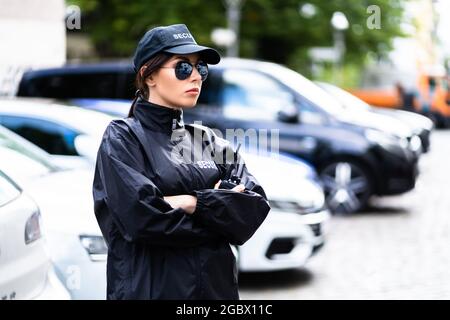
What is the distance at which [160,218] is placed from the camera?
263 cm

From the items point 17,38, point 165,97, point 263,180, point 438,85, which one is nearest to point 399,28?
point 438,85

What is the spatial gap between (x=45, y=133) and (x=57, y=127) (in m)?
0.12

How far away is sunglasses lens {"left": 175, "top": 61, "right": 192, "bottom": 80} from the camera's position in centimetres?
282

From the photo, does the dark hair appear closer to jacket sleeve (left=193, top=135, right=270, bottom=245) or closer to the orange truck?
jacket sleeve (left=193, top=135, right=270, bottom=245)

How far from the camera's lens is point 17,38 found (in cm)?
1270

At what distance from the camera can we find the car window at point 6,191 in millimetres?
3936

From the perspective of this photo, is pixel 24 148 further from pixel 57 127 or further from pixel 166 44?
pixel 166 44

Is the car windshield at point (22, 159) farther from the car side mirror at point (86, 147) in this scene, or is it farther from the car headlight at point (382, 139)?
the car headlight at point (382, 139)

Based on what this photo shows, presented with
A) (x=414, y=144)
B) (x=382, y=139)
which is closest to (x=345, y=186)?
(x=382, y=139)

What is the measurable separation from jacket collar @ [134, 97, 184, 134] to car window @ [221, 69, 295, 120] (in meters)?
7.37

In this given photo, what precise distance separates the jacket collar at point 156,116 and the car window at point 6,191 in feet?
4.35

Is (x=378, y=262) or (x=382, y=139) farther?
(x=382, y=139)

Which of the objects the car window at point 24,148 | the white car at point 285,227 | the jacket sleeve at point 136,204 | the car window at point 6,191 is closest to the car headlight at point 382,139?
the white car at point 285,227

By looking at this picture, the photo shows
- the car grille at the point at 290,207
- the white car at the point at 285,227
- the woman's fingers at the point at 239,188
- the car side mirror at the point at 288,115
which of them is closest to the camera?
the woman's fingers at the point at 239,188
